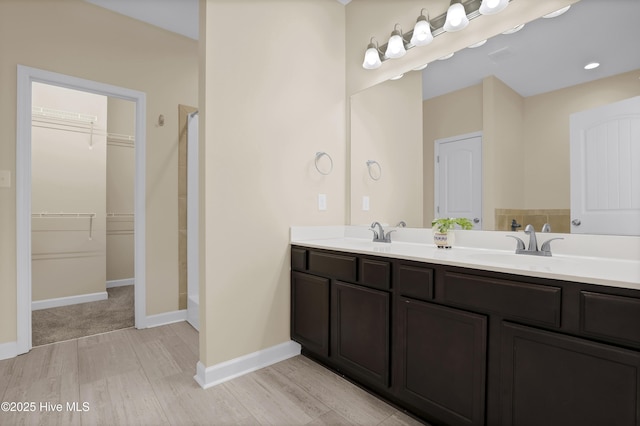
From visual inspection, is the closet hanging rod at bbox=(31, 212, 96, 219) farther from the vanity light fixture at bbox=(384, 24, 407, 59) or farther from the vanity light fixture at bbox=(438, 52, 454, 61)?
the vanity light fixture at bbox=(438, 52, 454, 61)

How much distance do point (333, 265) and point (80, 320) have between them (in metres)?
2.74

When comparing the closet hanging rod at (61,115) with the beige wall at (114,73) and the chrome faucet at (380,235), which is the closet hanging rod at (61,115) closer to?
the beige wall at (114,73)

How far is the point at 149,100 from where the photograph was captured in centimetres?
294

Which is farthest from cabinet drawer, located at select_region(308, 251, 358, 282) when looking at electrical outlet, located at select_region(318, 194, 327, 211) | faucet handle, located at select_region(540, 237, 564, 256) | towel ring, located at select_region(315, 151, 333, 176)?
faucet handle, located at select_region(540, 237, 564, 256)

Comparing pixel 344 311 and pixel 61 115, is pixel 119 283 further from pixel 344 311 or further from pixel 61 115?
pixel 344 311

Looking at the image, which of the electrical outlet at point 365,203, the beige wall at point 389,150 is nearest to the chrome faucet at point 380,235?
the beige wall at point 389,150

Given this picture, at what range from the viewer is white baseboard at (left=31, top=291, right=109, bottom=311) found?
135 inches

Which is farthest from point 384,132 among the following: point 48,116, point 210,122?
point 48,116

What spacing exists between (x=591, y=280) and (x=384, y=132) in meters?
1.67

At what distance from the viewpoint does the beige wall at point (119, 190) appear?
4.37 metres

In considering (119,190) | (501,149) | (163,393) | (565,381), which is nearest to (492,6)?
(501,149)

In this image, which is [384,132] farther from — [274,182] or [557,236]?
[557,236]

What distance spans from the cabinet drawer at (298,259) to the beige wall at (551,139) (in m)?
1.34

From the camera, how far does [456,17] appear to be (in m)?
1.81
